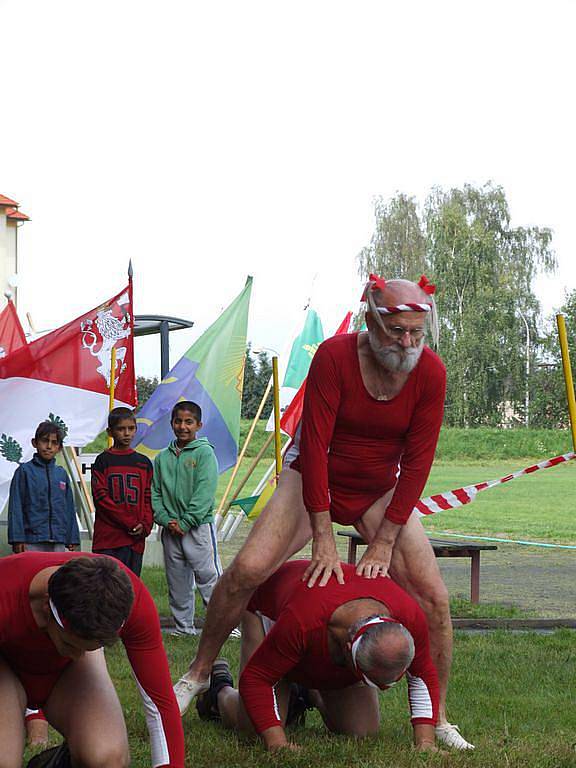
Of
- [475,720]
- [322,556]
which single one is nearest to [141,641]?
[322,556]

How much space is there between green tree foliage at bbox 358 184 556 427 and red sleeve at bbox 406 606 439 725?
154 feet

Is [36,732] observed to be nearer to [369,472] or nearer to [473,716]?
[369,472]

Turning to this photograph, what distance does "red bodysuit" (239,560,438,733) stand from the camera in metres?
4.75

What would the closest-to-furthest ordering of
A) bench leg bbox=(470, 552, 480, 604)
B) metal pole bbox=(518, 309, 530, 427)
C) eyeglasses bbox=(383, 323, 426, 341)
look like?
eyeglasses bbox=(383, 323, 426, 341)
bench leg bbox=(470, 552, 480, 604)
metal pole bbox=(518, 309, 530, 427)

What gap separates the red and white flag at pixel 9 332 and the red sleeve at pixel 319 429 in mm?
7865

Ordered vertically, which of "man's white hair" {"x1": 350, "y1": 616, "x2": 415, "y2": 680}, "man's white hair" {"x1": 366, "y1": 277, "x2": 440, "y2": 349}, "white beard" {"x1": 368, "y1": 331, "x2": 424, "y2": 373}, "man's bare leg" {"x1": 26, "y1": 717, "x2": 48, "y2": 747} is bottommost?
"man's bare leg" {"x1": 26, "y1": 717, "x2": 48, "y2": 747}

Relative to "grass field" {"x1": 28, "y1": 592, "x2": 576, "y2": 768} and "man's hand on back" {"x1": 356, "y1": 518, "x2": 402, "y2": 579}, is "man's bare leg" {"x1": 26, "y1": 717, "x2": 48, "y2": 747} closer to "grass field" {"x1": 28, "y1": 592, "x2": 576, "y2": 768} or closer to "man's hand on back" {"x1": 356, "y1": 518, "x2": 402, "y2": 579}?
"grass field" {"x1": 28, "y1": 592, "x2": 576, "y2": 768}

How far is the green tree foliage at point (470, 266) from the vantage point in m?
51.3

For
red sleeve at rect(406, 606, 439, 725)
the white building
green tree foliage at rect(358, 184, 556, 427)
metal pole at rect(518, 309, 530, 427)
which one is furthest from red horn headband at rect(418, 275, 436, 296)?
metal pole at rect(518, 309, 530, 427)

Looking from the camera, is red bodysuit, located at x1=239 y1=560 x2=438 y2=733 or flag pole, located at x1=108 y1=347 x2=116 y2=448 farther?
flag pole, located at x1=108 y1=347 x2=116 y2=448

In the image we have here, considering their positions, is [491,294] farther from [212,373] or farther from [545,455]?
[212,373]

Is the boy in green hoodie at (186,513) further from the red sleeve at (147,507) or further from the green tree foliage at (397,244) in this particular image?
the green tree foliage at (397,244)

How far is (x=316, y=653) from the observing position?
4758 mm

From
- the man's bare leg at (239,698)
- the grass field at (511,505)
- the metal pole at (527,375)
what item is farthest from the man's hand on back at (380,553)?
the metal pole at (527,375)
